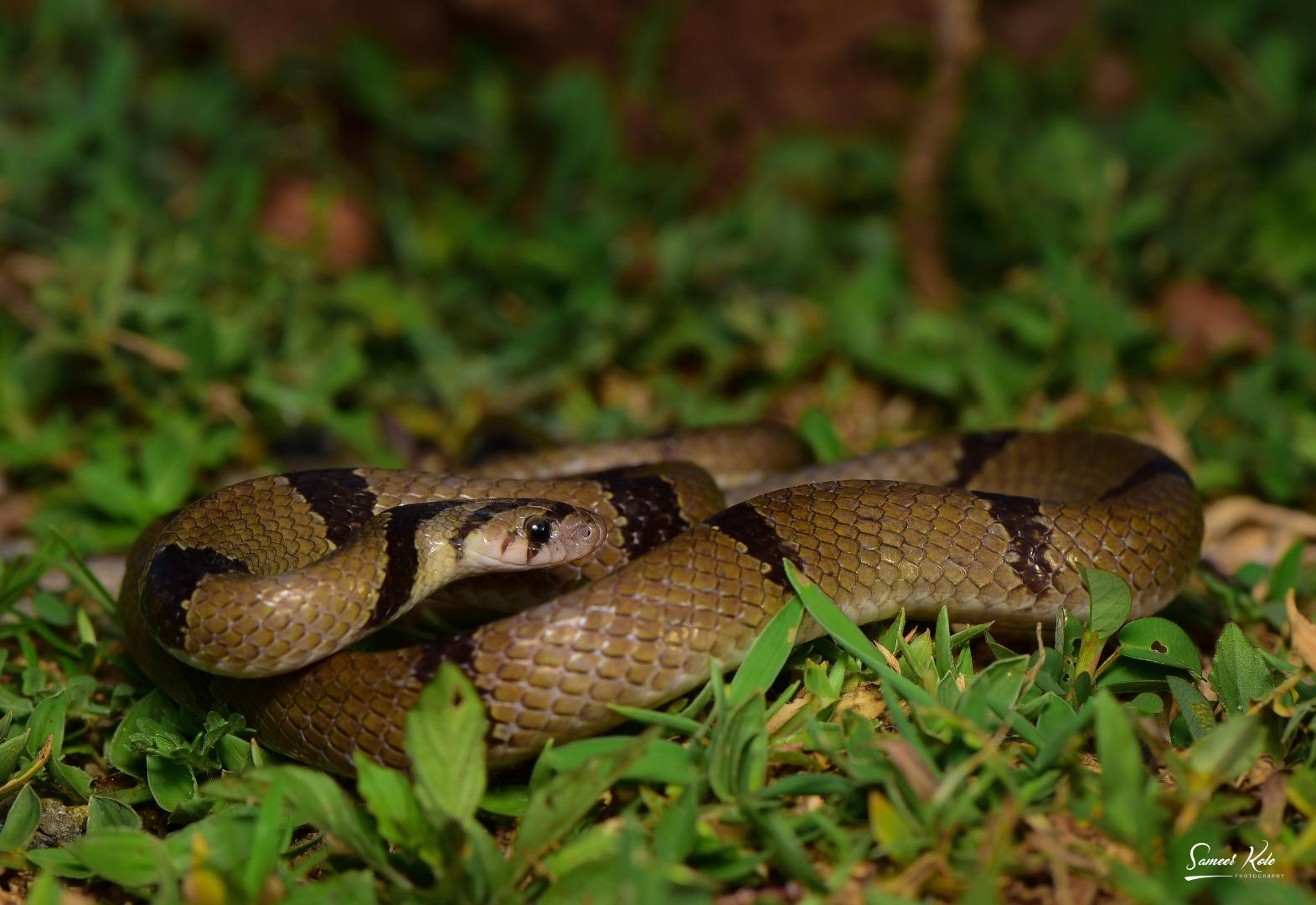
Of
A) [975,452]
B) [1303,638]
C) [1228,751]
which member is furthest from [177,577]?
[1303,638]

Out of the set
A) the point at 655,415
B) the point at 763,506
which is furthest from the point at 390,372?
the point at 763,506

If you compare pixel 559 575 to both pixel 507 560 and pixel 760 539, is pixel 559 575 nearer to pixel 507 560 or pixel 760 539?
pixel 507 560

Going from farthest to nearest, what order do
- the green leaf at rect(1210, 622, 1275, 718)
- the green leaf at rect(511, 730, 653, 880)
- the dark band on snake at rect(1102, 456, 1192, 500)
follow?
the dark band on snake at rect(1102, 456, 1192, 500)
the green leaf at rect(1210, 622, 1275, 718)
the green leaf at rect(511, 730, 653, 880)

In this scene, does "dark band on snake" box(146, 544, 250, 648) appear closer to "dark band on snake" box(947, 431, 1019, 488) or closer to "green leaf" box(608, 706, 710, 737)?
"green leaf" box(608, 706, 710, 737)

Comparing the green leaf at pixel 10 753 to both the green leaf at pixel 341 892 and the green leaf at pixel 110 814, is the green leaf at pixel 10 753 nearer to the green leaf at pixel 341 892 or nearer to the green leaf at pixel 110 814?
the green leaf at pixel 110 814

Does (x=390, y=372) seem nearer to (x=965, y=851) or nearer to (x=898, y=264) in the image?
(x=898, y=264)

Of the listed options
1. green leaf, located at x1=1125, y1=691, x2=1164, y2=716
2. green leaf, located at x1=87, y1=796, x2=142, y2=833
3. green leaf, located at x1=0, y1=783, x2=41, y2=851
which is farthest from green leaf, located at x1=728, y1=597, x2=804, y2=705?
green leaf, located at x1=0, y1=783, x2=41, y2=851

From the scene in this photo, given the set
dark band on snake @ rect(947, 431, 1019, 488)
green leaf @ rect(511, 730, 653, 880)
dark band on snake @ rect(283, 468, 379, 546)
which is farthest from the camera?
dark band on snake @ rect(947, 431, 1019, 488)
